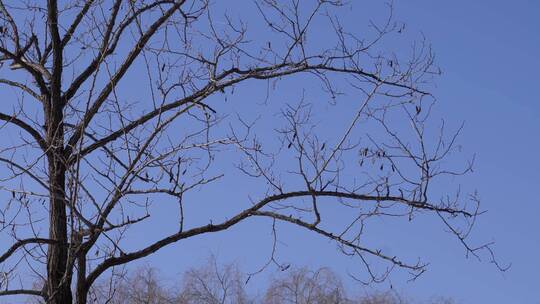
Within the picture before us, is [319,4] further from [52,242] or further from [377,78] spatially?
[52,242]

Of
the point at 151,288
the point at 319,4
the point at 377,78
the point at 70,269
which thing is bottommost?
the point at 70,269

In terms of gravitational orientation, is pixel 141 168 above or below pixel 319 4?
below

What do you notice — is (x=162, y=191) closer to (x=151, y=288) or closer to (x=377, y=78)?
(x=377, y=78)

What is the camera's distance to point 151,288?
58.2ft

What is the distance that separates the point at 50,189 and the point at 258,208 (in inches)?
46.6

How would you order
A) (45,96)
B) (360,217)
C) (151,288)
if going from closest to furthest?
(360,217)
(45,96)
(151,288)

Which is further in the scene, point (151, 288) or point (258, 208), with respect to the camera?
point (151, 288)

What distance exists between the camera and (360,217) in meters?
5.05

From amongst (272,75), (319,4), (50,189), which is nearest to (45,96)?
(50,189)

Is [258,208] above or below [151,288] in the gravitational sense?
below

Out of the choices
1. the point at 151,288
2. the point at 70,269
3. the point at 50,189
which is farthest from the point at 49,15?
the point at 151,288

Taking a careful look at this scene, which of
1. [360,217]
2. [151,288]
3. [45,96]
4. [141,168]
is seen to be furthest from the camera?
[151,288]

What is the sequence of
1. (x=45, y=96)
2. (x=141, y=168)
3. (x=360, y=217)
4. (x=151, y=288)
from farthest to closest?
(x=151, y=288) < (x=45, y=96) < (x=360, y=217) < (x=141, y=168)

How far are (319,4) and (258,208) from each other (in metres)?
1.41
